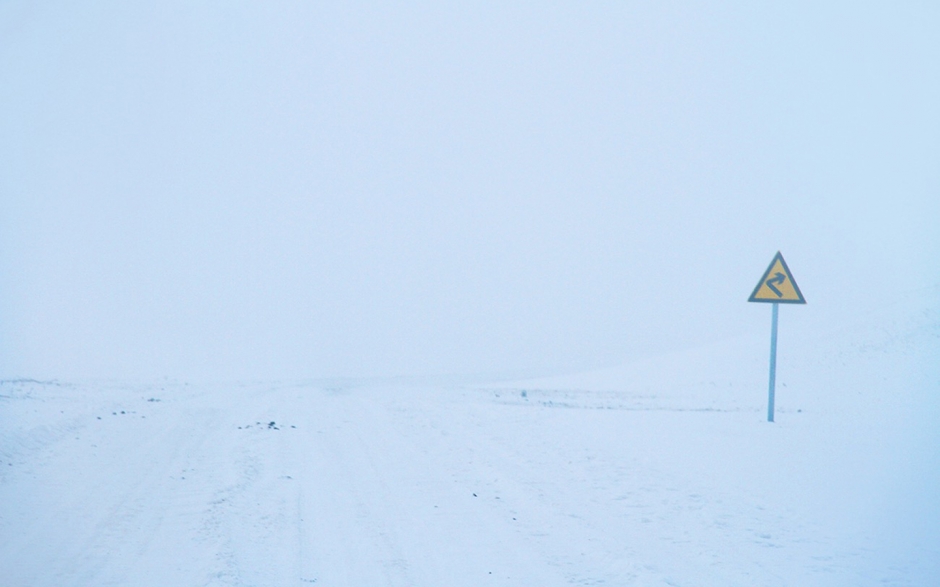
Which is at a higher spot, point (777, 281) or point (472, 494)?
point (777, 281)

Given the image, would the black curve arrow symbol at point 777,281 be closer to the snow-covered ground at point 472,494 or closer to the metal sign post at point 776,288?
the metal sign post at point 776,288

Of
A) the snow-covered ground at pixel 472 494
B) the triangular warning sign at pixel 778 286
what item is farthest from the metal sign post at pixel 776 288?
the snow-covered ground at pixel 472 494

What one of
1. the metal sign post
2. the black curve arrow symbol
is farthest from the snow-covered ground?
the black curve arrow symbol

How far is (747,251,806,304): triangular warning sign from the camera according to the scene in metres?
12.4

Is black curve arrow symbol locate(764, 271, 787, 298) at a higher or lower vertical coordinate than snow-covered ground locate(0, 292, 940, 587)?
higher

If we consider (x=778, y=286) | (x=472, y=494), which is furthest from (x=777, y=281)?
(x=472, y=494)

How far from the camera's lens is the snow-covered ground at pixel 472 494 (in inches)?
220

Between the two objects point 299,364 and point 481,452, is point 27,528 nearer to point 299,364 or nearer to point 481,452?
point 481,452

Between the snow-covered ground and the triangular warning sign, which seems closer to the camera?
the snow-covered ground

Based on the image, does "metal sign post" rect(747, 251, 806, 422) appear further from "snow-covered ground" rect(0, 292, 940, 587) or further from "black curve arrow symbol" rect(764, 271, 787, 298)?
"snow-covered ground" rect(0, 292, 940, 587)

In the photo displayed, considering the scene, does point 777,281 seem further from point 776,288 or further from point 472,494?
point 472,494

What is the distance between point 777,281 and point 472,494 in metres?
7.87

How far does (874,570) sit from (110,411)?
1418 centimetres

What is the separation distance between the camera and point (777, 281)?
12484 millimetres
